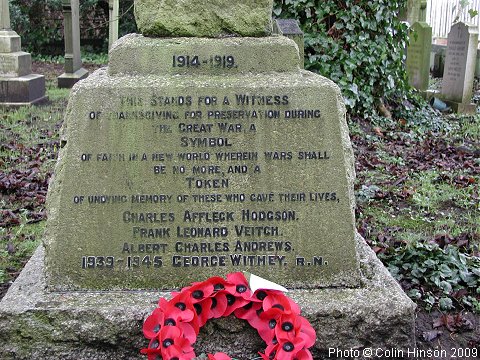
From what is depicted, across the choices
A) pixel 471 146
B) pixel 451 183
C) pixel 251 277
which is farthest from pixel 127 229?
pixel 471 146

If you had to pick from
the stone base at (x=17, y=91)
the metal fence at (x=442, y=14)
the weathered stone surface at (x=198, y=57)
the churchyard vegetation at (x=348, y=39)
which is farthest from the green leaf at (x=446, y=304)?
the metal fence at (x=442, y=14)

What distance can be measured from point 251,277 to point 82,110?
1.14 meters

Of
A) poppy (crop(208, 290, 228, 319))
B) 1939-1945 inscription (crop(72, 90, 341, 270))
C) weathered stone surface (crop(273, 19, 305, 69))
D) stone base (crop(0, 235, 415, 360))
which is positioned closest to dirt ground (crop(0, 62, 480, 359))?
stone base (crop(0, 235, 415, 360))

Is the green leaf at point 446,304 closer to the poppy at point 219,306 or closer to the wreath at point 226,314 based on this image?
the wreath at point 226,314

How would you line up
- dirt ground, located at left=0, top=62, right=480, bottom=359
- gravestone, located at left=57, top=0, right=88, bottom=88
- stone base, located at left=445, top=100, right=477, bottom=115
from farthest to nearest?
gravestone, located at left=57, top=0, right=88, bottom=88 → stone base, located at left=445, top=100, right=477, bottom=115 → dirt ground, located at left=0, top=62, right=480, bottom=359

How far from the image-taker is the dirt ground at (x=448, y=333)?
10.9 feet

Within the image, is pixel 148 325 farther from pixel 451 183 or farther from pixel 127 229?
pixel 451 183

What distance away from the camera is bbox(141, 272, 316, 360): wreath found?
269 centimetres

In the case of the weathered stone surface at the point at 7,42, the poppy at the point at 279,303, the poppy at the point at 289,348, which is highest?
the weathered stone surface at the point at 7,42

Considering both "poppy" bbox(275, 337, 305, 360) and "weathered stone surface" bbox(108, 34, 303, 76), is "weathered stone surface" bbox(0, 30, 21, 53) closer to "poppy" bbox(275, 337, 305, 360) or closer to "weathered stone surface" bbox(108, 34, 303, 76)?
"weathered stone surface" bbox(108, 34, 303, 76)

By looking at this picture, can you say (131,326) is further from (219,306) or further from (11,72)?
(11,72)

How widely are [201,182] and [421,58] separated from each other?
11.0 metres

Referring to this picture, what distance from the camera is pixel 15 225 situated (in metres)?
5.17

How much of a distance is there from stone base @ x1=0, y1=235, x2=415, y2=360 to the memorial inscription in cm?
20
